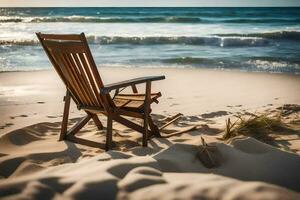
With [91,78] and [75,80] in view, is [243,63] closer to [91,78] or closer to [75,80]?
[75,80]

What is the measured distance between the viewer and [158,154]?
3.36 m

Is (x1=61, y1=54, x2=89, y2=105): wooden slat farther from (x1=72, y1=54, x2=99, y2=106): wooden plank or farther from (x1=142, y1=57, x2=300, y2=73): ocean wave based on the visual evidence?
(x1=142, y1=57, x2=300, y2=73): ocean wave

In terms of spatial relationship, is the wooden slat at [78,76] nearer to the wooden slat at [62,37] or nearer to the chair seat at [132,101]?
the wooden slat at [62,37]

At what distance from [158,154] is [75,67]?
1.38m

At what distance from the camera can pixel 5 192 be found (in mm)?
2486

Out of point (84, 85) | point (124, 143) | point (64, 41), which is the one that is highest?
point (64, 41)

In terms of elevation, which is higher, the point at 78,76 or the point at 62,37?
the point at 62,37

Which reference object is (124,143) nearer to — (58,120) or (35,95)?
(58,120)

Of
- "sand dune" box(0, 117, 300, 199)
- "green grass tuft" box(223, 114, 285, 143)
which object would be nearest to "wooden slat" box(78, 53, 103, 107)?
"sand dune" box(0, 117, 300, 199)

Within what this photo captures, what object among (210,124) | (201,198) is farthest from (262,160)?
(210,124)

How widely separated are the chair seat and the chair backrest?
10.7 inches

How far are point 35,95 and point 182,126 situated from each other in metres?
3.23

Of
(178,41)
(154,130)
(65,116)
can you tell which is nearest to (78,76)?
(65,116)

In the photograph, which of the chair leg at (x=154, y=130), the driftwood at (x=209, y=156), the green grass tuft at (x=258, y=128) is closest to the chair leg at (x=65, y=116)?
the chair leg at (x=154, y=130)
